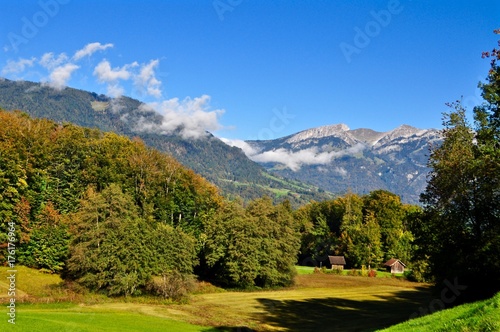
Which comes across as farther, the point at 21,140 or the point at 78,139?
the point at 78,139

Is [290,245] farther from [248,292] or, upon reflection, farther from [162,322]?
[162,322]

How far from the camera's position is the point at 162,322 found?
4412 cm

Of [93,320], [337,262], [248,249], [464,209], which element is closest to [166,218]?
[248,249]

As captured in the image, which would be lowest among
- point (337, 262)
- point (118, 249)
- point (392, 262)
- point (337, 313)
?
point (337, 313)

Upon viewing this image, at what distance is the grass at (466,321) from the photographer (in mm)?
11610

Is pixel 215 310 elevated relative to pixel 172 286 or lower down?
lower down

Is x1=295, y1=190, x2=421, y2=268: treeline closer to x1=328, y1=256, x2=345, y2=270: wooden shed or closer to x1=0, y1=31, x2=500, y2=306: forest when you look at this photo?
x1=328, y1=256, x2=345, y2=270: wooden shed

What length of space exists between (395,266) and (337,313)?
74.4 meters

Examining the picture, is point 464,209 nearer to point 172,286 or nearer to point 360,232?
point 172,286

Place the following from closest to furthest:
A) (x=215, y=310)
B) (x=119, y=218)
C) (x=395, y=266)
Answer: (x=215, y=310), (x=119, y=218), (x=395, y=266)

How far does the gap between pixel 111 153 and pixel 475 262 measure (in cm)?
7802

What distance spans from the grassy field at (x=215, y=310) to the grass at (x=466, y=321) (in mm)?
26986

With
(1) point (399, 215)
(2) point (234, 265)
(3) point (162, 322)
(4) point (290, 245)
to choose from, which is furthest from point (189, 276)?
(1) point (399, 215)

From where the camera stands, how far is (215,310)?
185 ft
